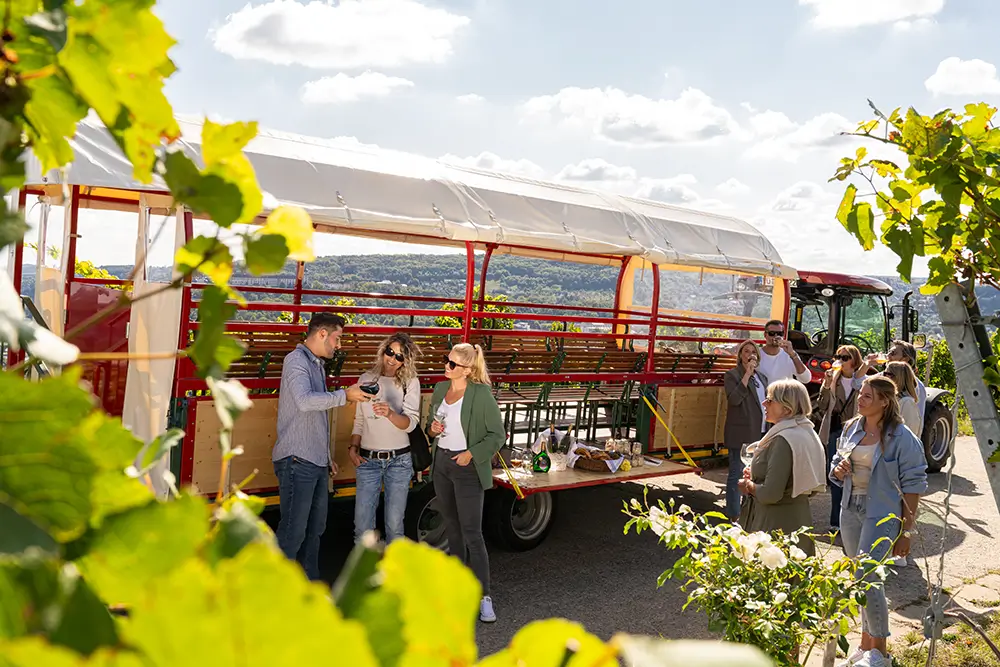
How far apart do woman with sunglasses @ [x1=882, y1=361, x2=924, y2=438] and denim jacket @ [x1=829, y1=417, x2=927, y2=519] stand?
5.23ft

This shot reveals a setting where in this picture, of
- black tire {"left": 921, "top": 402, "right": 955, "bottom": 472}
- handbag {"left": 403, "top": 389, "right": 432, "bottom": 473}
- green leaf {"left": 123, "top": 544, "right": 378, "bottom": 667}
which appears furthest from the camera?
black tire {"left": 921, "top": 402, "right": 955, "bottom": 472}

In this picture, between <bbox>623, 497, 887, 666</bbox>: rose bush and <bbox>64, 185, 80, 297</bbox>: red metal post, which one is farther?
<bbox>64, 185, 80, 297</bbox>: red metal post

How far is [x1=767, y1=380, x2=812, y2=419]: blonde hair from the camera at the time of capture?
180 inches

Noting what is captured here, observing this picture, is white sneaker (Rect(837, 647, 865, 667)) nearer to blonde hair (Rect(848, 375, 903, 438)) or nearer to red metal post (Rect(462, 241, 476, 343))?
blonde hair (Rect(848, 375, 903, 438))

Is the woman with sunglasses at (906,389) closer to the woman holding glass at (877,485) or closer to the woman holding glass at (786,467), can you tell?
the woman holding glass at (877,485)

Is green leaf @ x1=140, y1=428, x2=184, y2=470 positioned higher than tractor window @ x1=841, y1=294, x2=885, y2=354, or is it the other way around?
tractor window @ x1=841, y1=294, x2=885, y2=354

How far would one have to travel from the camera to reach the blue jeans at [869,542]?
445 cm

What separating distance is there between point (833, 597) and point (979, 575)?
487cm

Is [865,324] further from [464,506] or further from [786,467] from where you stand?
→ [464,506]

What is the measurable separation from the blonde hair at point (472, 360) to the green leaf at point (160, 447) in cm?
458

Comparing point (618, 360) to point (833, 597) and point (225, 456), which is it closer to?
point (833, 597)

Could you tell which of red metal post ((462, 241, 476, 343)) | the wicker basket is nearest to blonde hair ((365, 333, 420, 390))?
red metal post ((462, 241, 476, 343))

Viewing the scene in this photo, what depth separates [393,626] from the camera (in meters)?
0.38

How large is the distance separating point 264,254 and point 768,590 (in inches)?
107
